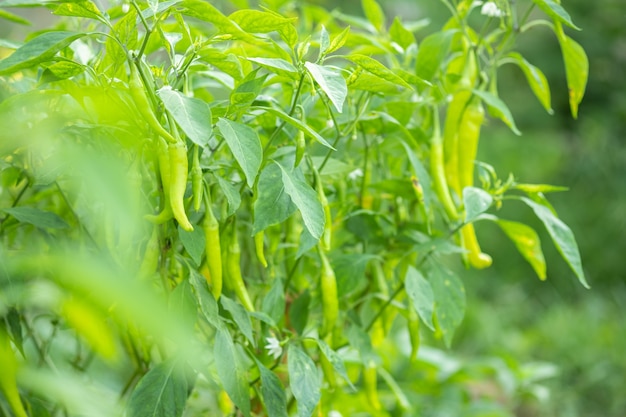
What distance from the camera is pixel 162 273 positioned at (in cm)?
82

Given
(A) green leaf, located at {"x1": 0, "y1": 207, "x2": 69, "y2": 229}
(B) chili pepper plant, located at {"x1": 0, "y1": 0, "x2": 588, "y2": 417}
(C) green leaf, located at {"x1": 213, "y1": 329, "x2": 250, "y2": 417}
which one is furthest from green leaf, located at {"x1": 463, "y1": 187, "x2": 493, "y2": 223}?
(A) green leaf, located at {"x1": 0, "y1": 207, "x2": 69, "y2": 229}

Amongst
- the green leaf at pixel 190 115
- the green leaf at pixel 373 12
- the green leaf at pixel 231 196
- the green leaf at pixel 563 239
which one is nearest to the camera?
the green leaf at pixel 190 115

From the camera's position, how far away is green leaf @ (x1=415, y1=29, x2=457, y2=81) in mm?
963

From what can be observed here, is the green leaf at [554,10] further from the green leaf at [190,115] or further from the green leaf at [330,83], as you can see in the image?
the green leaf at [190,115]

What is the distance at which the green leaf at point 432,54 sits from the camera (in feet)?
3.16

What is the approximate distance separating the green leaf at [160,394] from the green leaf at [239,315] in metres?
0.08

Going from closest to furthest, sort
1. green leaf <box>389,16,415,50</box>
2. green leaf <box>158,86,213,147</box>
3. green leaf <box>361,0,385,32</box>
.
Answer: green leaf <box>158,86,213,147</box> < green leaf <box>389,16,415,50</box> < green leaf <box>361,0,385,32</box>

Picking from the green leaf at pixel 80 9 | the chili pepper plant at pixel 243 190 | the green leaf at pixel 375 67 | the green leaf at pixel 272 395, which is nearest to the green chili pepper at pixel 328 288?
the chili pepper plant at pixel 243 190

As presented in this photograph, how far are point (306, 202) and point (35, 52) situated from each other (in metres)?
0.28

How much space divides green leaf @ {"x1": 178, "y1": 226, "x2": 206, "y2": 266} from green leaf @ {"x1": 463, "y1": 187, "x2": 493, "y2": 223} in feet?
1.13

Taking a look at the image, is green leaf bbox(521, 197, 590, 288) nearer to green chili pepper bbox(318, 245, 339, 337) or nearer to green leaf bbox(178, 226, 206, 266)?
green chili pepper bbox(318, 245, 339, 337)

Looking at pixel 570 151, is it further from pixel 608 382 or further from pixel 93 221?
pixel 93 221

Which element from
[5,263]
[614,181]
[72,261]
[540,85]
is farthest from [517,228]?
[614,181]

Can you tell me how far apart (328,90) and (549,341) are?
2.33 metres
